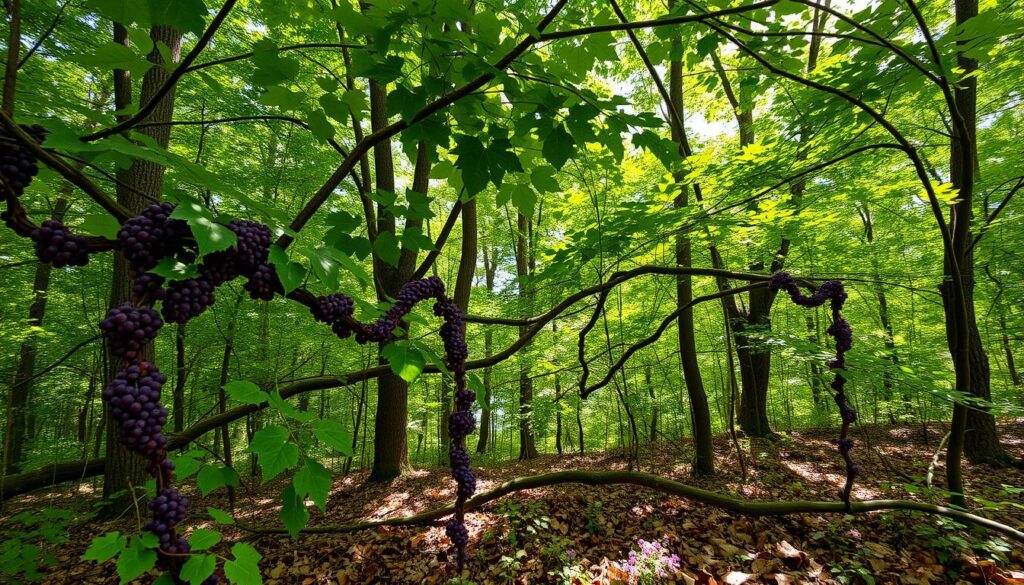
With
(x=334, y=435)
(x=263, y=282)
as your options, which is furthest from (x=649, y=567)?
(x=263, y=282)

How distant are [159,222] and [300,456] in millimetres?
779

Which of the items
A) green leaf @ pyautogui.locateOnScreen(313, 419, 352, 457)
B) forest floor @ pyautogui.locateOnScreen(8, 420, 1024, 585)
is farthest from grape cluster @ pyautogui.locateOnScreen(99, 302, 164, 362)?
forest floor @ pyautogui.locateOnScreen(8, 420, 1024, 585)

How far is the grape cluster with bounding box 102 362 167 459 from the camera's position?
0.52 metres

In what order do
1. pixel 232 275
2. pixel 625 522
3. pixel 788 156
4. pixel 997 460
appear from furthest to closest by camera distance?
pixel 997 460, pixel 625 522, pixel 788 156, pixel 232 275

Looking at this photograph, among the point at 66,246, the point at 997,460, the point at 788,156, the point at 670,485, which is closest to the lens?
the point at 66,246

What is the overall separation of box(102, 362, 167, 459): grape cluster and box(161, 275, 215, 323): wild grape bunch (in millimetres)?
102

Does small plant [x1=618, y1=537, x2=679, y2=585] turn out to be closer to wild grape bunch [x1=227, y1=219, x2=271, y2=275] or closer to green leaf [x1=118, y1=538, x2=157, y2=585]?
green leaf [x1=118, y1=538, x2=157, y2=585]

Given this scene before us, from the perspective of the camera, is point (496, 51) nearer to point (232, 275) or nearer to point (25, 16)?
point (232, 275)

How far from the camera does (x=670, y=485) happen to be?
253 cm

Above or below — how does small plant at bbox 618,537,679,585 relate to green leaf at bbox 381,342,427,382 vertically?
below

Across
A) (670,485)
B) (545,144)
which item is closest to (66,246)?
(545,144)

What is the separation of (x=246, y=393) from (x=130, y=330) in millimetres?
631

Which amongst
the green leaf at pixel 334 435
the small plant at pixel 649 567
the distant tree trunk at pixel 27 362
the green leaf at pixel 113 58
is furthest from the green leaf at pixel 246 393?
the distant tree trunk at pixel 27 362

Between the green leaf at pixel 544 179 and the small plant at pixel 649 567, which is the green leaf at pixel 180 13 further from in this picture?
the small plant at pixel 649 567
